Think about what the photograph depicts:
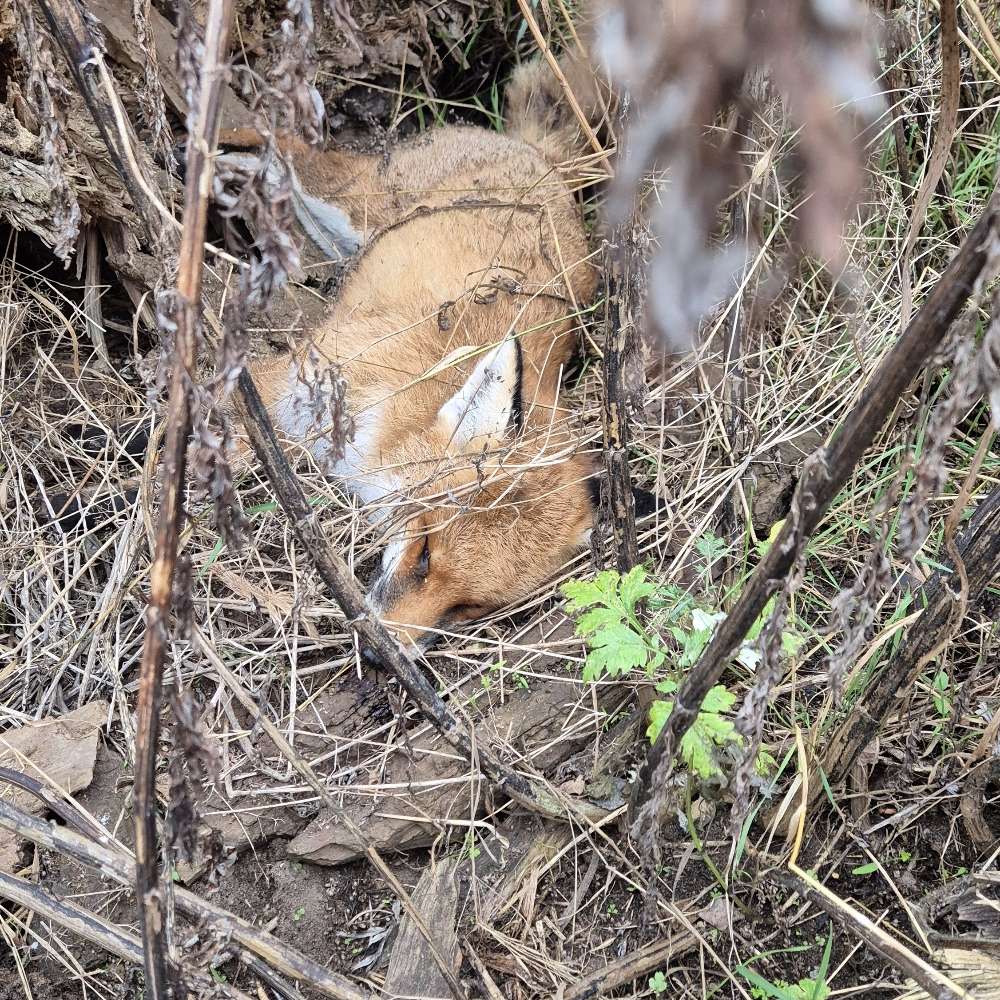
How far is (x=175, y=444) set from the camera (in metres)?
1.44

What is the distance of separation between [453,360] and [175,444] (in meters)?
2.08

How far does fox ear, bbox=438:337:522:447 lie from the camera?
3.21 m

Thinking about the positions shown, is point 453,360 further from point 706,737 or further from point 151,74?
point 706,737

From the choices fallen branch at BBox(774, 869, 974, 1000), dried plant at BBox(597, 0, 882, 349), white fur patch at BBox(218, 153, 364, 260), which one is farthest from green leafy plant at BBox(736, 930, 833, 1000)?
white fur patch at BBox(218, 153, 364, 260)

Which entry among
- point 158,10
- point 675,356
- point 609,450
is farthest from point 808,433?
point 158,10

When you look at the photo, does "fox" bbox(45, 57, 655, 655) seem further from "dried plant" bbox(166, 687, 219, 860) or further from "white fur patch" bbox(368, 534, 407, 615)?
"dried plant" bbox(166, 687, 219, 860)

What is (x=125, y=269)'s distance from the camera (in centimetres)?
391

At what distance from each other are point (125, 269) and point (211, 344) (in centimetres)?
244

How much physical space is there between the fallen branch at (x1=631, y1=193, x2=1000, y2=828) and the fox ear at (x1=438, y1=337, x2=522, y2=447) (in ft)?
5.22

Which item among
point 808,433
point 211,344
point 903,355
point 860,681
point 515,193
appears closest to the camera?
point 903,355

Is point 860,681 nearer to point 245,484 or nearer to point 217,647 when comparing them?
point 217,647

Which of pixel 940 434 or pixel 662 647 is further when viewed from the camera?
pixel 662 647

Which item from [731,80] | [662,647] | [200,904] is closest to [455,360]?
[662,647]

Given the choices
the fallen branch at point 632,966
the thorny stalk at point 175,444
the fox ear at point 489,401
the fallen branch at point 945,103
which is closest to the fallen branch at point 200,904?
the thorny stalk at point 175,444
